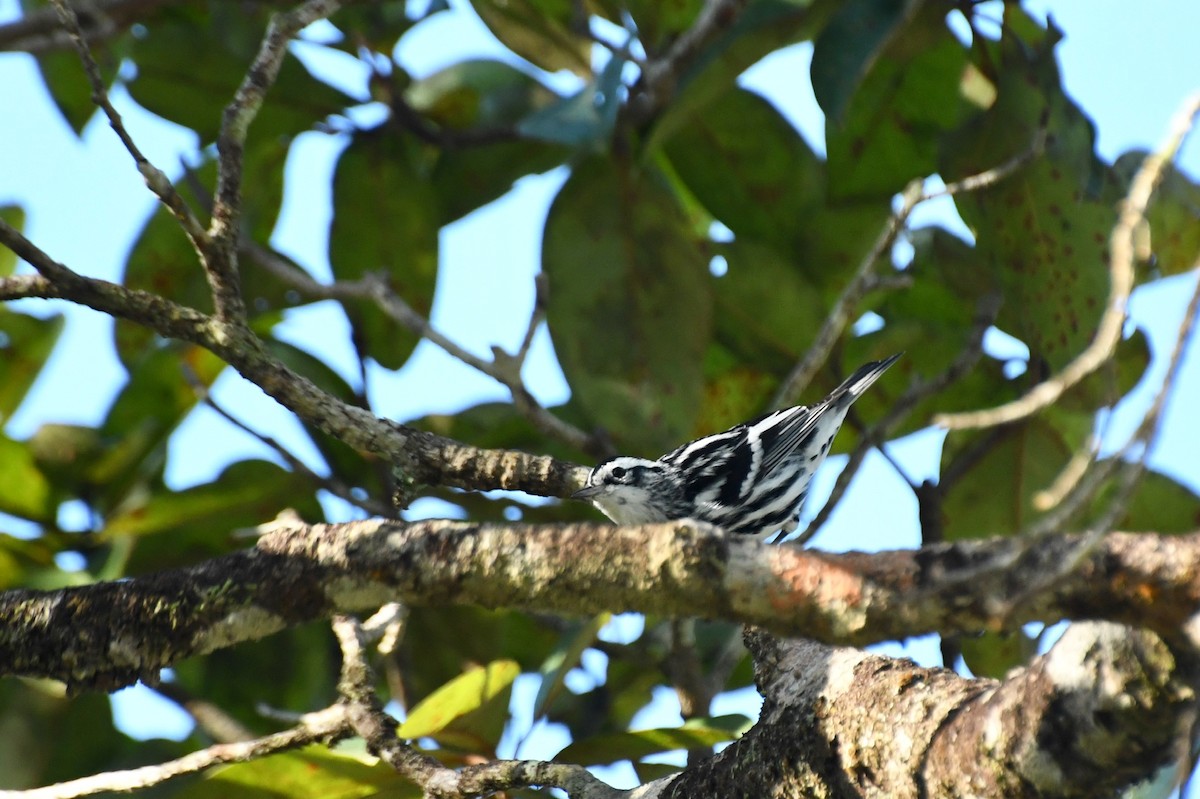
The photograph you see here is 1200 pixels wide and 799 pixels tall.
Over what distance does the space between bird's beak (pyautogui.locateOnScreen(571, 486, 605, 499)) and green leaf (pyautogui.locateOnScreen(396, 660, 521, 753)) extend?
433 millimetres

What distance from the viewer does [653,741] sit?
9.41 feet

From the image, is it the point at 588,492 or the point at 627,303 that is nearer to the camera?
the point at 588,492

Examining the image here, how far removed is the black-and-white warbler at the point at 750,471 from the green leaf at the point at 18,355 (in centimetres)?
212

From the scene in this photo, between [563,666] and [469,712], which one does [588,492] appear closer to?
[563,666]

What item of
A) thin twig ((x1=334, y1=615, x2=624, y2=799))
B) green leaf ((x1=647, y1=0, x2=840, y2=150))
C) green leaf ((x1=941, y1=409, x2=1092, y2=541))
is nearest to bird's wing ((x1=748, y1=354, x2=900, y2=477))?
green leaf ((x1=941, y1=409, x2=1092, y2=541))

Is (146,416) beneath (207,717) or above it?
above

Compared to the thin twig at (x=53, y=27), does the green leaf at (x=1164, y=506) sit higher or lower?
lower

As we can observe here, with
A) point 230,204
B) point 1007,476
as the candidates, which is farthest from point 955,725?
point 1007,476

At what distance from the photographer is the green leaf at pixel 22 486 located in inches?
157

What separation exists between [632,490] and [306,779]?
4.64 feet

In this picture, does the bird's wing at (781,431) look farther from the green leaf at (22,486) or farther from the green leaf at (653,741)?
the green leaf at (22,486)

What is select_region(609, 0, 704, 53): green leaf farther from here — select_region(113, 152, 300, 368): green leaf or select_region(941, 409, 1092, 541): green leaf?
select_region(941, 409, 1092, 541): green leaf

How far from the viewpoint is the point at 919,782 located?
1.94 m

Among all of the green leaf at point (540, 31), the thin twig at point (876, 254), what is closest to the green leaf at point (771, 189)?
the green leaf at point (540, 31)
